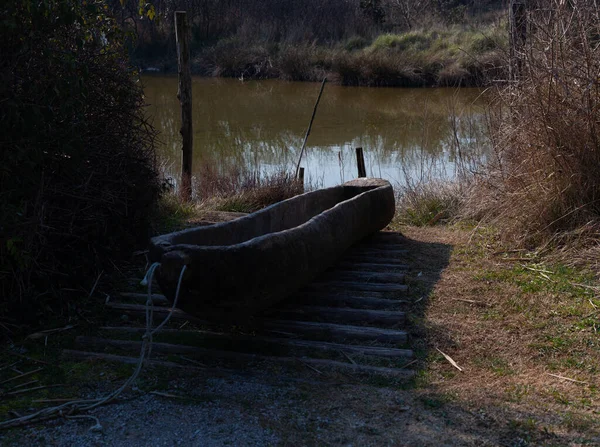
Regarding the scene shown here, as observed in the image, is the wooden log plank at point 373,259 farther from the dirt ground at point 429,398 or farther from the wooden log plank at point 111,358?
the wooden log plank at point 111,358

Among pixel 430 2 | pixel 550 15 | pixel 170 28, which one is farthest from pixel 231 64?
pixel 550 15

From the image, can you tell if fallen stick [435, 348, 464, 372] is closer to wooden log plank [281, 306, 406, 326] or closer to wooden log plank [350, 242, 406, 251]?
wooden log plank [281, 306, 406, 326]

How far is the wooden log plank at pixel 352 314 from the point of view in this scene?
4.93 m

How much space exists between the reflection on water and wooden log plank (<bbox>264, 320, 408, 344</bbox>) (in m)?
4.95

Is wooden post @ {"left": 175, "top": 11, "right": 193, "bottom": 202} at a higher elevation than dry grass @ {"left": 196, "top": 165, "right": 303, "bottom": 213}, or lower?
higher

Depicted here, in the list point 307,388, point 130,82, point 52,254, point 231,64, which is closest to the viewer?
point 307,388

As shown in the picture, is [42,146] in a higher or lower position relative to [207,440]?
higher

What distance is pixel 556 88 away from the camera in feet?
20.9

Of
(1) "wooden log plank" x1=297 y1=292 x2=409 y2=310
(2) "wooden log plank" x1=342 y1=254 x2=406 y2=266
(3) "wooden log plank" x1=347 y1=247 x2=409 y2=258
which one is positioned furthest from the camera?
(3) "wooden log plank" x1=347 y1=247 x2=409 y2=258

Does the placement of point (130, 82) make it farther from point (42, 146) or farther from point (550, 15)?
point (550, 15)

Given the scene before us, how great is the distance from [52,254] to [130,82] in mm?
1778

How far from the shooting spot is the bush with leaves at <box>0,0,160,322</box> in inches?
172

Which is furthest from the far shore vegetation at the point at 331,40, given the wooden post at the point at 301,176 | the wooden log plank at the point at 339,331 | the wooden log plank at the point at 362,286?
the wooden log plank at the point at 339,331

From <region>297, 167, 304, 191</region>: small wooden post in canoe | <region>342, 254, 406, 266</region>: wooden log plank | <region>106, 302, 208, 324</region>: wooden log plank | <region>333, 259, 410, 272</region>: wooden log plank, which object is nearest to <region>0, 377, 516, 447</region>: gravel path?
<region>106, 302, 208, 324</region>: wooden log plank
